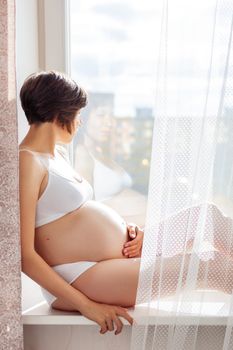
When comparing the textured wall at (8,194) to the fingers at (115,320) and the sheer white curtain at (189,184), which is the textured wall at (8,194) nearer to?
the fingers at (115,320)

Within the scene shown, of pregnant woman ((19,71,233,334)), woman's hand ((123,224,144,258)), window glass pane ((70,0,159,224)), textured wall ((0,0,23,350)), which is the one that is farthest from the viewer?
window glass pane ((70,0,159,224))

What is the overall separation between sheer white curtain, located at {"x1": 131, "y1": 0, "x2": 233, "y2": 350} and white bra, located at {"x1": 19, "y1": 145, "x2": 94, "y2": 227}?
0.80ft

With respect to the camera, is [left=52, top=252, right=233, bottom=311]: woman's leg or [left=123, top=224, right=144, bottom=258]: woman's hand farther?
[left=123, top=224, right=144, bottom=258]: woman's hand

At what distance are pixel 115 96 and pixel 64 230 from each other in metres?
0.55

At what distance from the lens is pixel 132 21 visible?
197cm

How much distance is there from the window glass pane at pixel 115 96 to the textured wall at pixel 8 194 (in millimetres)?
493

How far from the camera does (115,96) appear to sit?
79.6 inches

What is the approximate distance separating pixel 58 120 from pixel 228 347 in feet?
2.61

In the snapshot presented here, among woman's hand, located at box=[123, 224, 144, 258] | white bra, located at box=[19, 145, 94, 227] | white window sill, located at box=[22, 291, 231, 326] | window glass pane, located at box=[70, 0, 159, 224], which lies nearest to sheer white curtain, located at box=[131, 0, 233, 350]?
white window sill, located at box=[22, 291, 231, 326]

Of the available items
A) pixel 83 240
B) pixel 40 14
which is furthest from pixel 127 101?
pixel 83 240

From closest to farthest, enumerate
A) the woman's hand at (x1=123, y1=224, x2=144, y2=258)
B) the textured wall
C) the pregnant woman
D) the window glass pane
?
1. the textured wall
2. the pregnant woman
3. the woman's hand at (x1=123, y1=224, x2=144, y2=258)
4. the window glass pane

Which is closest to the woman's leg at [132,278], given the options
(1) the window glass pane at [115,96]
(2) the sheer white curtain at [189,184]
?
(2) the sheer white curtain at [189,184]

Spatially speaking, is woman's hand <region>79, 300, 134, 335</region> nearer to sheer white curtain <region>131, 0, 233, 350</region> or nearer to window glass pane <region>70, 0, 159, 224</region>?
sheer white curtain <region>131, 0, 233, 350</region>

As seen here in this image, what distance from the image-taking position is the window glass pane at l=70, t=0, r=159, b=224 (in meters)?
1.98
